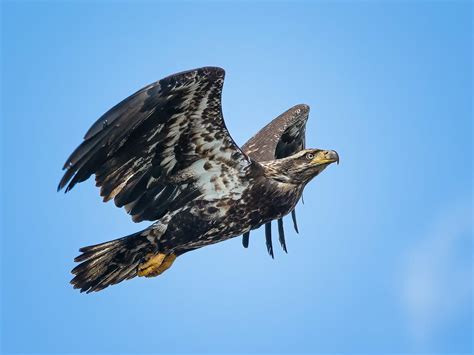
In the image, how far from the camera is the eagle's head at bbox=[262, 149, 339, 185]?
16.3m

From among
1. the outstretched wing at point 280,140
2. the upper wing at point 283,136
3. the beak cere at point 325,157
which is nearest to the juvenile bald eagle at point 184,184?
the beak cere at point 325,157

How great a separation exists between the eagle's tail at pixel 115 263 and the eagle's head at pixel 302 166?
6.69 ft

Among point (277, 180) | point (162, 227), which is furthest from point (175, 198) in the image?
point (277, 180)

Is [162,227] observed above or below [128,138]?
below

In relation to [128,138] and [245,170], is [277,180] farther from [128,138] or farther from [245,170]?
[128,138]

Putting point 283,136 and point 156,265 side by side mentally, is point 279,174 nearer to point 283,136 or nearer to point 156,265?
point 156,265

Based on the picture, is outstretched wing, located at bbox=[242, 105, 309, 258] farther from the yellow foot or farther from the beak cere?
the yellow foot

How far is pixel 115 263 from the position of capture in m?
16.6

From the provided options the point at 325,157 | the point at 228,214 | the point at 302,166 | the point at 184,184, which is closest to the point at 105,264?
the point at 184,184

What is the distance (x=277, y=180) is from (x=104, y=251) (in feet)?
9.32

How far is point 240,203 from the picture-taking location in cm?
1605

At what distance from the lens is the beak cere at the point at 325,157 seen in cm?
1633

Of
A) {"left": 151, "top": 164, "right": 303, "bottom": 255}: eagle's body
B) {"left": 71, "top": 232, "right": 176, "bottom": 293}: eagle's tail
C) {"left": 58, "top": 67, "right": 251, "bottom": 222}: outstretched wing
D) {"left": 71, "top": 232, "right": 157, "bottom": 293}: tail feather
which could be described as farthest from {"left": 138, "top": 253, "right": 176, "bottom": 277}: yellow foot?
{"left": 58, "top": 67, "right": 251, "bottom": 222}: outstretched wing

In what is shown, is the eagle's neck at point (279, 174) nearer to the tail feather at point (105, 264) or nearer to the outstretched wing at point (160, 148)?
the outstretched wing at point (160, 148)
